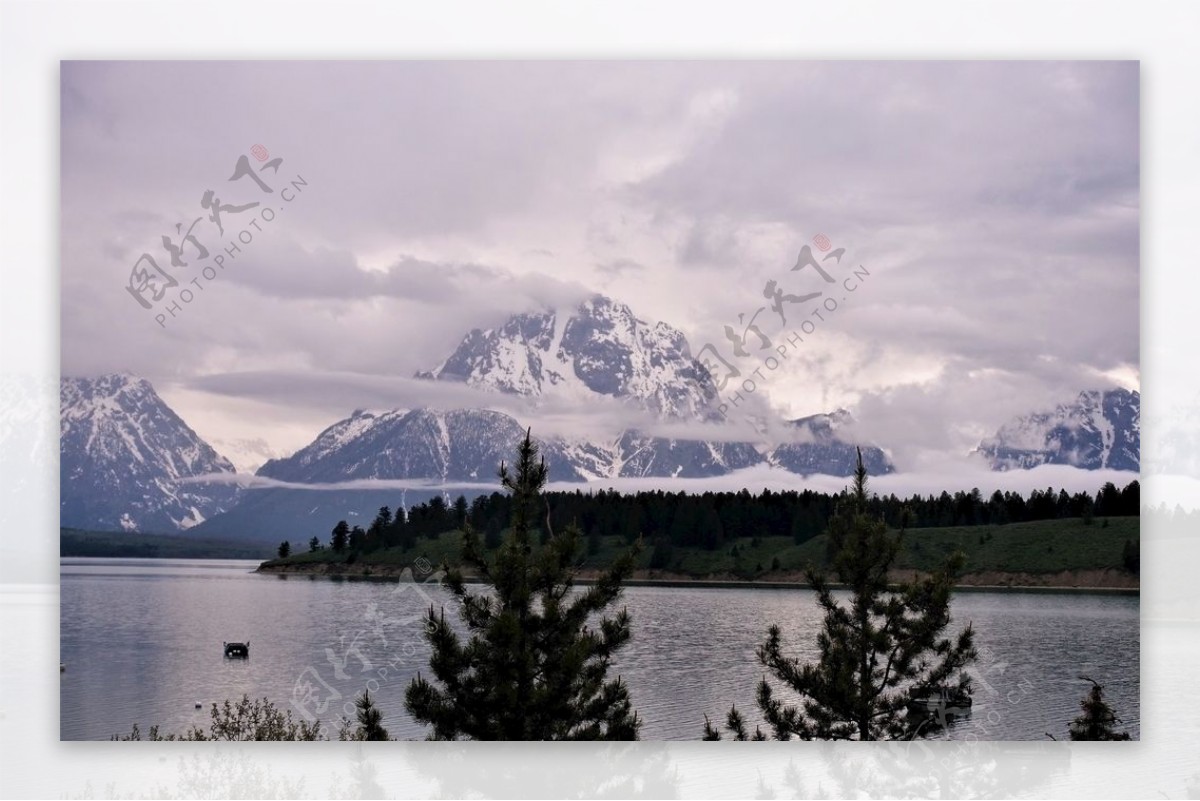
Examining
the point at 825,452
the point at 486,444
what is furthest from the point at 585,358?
the point at 825,452

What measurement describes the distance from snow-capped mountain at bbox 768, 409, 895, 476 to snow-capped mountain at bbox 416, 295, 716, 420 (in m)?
0.59

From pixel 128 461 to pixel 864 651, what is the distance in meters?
4.77

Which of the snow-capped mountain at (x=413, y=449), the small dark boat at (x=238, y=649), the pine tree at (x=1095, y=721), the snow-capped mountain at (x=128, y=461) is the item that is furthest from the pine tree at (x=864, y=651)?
the snow-capped mountain at (x=128, y=461)

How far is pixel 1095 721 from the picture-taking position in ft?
25.5

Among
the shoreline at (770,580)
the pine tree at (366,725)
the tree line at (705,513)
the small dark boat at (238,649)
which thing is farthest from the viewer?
the small dark boat at (238,649)

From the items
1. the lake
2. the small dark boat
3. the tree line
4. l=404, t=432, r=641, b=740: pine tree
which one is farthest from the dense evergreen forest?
the small dark boat

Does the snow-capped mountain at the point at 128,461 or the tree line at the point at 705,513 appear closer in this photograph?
the snow-capped mountain at the point at 128,461

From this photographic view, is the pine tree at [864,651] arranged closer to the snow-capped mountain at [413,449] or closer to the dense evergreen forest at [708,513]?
the dense evergreen forest at [708,513]

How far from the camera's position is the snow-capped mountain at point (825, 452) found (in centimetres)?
829

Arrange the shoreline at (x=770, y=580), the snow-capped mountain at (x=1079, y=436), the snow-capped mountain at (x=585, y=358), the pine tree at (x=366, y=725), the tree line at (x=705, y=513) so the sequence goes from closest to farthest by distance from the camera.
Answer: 1. the pine tree at (x=366, y=725)
2. the snow-capped mountain at (x=1079, y=436)
3. the snow-capped mountain at (x=585, y=358)
4. the tree line at (x=705, y=513)
5. the shoreline at (x=770, y=580)

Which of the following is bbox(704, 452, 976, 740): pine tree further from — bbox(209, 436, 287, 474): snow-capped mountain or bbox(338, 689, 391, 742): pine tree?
bbox(209, 436, 287, 474): snow-capped mountain

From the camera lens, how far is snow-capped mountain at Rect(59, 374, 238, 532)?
771cm

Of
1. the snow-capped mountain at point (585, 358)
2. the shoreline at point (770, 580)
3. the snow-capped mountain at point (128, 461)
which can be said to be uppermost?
the snow-capped mountain at point (585, 358)

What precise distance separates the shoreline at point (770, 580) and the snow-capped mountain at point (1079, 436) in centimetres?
81
